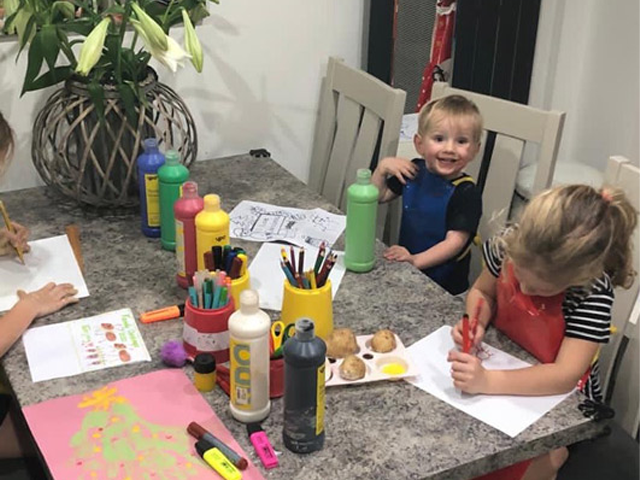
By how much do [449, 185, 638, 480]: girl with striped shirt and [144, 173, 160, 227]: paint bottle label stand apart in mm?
711

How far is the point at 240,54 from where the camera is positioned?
7.33 ft

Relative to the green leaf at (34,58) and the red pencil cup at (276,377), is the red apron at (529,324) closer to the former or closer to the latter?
the red pencil cup at (276,377)

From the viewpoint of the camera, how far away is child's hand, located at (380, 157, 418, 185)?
198 centimetres

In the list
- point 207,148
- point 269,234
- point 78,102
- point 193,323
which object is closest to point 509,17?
point 207,148

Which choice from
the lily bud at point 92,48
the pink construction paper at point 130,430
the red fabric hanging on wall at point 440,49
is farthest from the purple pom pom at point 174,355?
the red fabric hanging on wall at point 440,49

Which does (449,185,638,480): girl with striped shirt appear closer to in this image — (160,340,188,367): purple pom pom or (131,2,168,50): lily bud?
(160,340,188,367): purple pom pom

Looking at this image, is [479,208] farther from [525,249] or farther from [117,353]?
[117,353]

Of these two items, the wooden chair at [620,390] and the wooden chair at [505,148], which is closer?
the wooden chair at [620,390]

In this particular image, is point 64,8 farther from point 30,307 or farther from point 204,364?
point 204,364

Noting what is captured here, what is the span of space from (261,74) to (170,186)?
75 cm

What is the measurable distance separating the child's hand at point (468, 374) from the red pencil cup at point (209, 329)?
0.37 meters

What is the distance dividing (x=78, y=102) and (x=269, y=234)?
1.68 ft

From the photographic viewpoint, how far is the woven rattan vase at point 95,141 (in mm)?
1781

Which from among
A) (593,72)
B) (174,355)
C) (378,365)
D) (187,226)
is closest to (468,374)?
(378,365)
